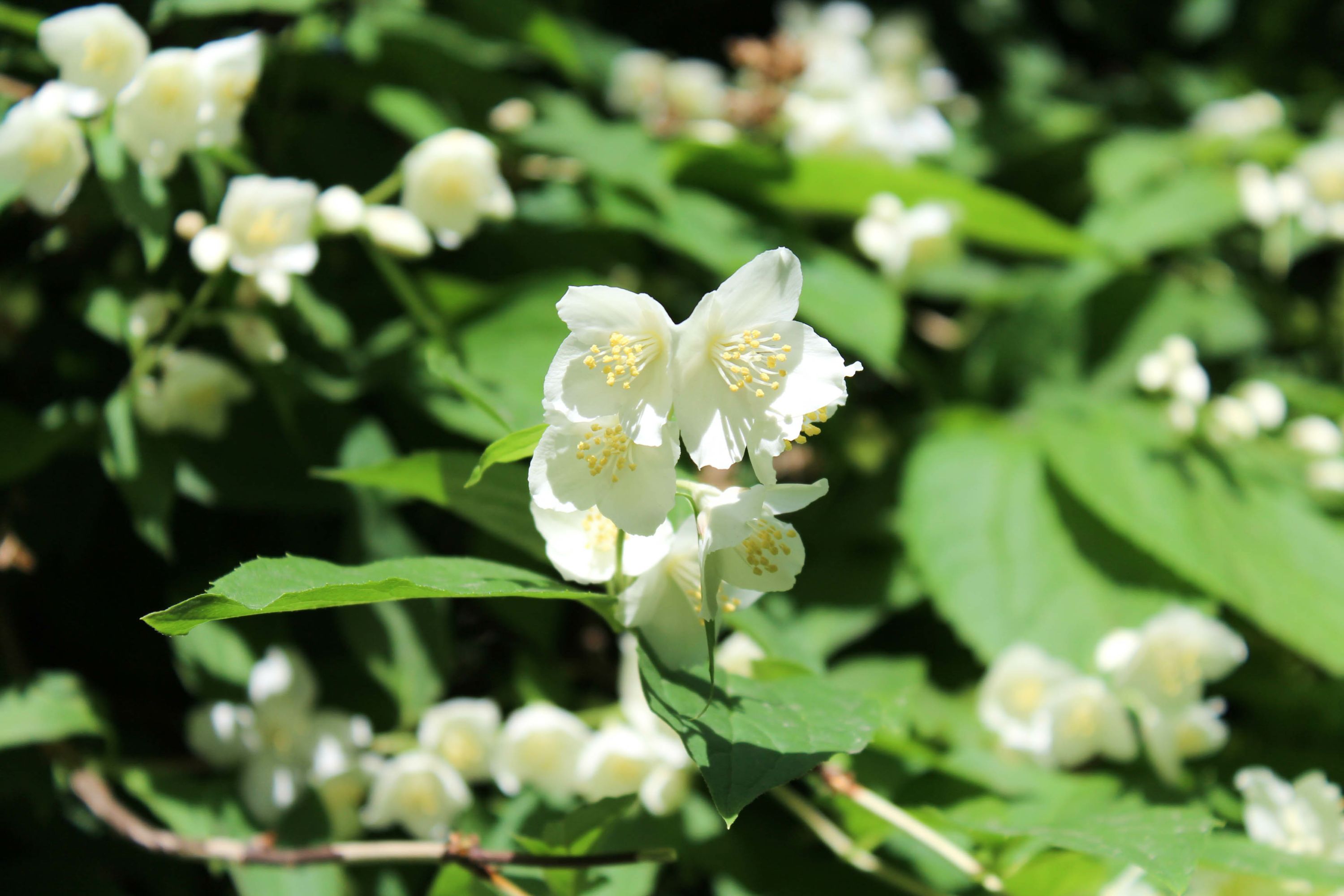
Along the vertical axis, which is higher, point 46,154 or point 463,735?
point 46,154

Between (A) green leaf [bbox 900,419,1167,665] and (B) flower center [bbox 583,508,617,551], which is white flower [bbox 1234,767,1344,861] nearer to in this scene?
(A) green leaf [bbox 900,419,1167,665]

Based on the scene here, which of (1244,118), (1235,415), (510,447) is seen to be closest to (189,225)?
(510,447)

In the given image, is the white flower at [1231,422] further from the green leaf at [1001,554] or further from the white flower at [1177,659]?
the white flower at [1177,659]

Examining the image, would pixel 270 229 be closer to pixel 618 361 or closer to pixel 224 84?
pixel 224 84

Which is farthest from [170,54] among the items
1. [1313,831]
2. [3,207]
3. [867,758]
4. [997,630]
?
[1313,831]

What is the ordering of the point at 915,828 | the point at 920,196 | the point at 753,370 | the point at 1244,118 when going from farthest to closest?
the point at 1244,118 < the point at 920,196 < the point at 915,828 < the point at 753,370
